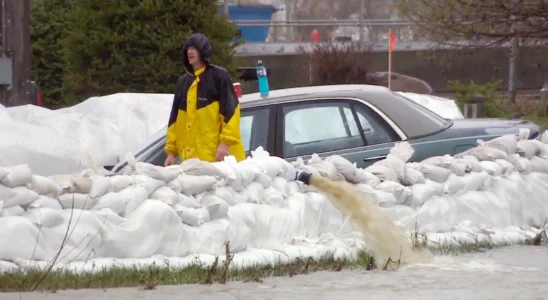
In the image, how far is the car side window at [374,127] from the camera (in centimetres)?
1034

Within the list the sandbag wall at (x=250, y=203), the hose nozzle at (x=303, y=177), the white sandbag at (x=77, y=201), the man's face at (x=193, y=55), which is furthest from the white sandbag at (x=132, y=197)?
the man's face at (x=193, y=55)

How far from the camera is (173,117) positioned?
931cm

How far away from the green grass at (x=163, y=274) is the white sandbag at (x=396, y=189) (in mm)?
971

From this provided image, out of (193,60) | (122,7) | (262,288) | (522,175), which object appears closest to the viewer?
(262,288)

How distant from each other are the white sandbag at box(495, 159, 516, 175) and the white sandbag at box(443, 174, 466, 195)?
0.50 m

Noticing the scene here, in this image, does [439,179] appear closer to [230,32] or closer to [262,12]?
[230,32]

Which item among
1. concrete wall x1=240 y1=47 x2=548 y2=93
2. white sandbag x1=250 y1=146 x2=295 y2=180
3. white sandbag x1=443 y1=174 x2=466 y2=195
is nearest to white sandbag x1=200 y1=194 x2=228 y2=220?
white sandbag x1=250 y1=146 x2=295 y2=180

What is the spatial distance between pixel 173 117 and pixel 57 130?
10.4 feet

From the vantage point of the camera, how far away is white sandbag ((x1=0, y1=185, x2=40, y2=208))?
265 inches

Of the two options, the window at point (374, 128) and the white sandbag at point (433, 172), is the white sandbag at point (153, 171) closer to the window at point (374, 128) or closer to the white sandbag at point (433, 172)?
the white sandbag at point (433, 172)

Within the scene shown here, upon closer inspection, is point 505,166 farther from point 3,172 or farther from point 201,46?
point 3,172

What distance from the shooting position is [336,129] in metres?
10.4

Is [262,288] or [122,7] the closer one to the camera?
[262,288]

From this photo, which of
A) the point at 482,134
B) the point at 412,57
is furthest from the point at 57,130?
the point at 412,57
